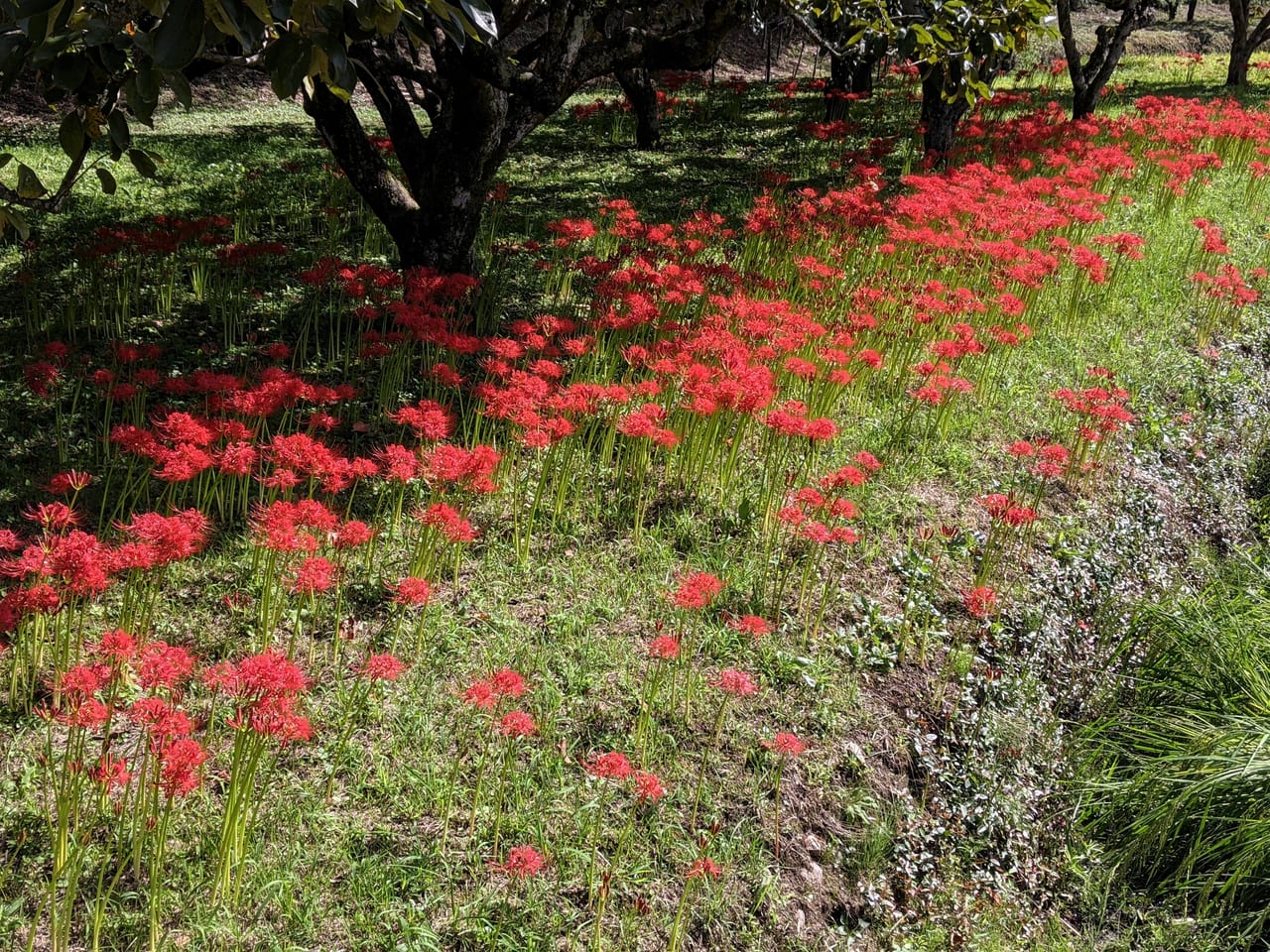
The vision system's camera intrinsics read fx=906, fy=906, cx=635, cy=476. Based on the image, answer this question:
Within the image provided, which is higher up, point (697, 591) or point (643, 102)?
point (643, 102)

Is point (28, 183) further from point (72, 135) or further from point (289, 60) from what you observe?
point (289, 60)

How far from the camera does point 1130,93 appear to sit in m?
20.9

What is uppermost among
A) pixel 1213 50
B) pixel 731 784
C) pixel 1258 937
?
pixel 1213 50

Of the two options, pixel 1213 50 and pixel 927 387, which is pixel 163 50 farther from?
pixel 1213 50

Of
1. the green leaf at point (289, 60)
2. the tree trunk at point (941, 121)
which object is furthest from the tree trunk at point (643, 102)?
the green leaf at point (289, 60)

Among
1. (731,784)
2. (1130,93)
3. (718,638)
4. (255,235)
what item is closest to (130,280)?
(255,235)

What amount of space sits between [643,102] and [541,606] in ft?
37.7

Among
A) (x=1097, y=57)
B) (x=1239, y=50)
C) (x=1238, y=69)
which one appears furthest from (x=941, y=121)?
(x=1239, y=50)

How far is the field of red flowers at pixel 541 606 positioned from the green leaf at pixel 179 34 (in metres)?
1.56

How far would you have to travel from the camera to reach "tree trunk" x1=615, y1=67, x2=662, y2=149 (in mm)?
13414

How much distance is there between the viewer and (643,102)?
1391cm

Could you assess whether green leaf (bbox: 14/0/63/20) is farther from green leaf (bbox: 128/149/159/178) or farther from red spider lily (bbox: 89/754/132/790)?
red spider lily (bbox: 89/754/132/790)

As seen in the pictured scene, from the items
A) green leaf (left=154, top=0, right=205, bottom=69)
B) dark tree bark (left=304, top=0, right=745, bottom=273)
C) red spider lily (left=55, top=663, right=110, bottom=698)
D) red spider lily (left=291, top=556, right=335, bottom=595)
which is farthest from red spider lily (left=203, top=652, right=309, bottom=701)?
dark tree bark (left=304, top=0, right=745, bottom=273)

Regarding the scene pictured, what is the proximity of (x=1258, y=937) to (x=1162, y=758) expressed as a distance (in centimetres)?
68
